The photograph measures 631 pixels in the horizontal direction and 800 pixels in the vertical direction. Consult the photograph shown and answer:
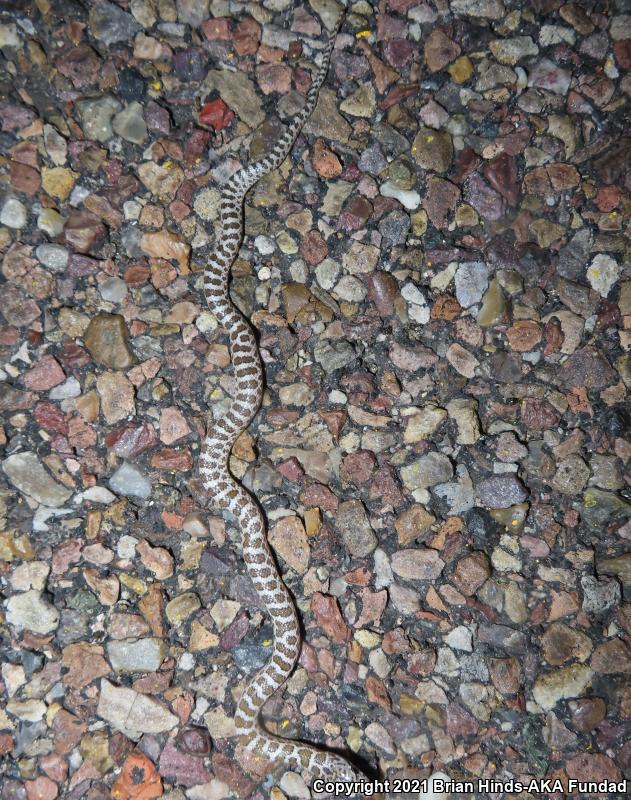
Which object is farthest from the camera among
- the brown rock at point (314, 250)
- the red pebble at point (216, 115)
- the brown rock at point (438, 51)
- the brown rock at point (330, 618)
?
the brown rock at point (438, 51)

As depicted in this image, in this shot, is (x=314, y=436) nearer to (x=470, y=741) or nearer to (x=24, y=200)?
(x=470, y=741)

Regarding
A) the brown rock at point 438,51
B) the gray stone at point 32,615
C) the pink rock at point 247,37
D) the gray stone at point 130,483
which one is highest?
the brown rock at point 438,51

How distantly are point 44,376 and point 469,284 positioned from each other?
3194 mm

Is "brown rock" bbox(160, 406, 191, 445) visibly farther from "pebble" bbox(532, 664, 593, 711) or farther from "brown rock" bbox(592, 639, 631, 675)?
"brown rock" bbox(592, 639, 631, 675)

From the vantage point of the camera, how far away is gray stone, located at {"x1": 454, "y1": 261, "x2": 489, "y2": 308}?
4.46 metres

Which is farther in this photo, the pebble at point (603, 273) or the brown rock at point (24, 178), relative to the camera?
the pebble at point (603, 273)

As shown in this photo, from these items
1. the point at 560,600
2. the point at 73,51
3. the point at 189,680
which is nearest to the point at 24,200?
the point at 73,51

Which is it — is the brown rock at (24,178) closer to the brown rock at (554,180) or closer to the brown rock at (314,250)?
the brown rock at (314,250)

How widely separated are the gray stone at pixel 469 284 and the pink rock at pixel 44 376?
2992mm

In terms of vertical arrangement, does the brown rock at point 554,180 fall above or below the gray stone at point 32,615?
above

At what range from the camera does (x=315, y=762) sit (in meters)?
3.68

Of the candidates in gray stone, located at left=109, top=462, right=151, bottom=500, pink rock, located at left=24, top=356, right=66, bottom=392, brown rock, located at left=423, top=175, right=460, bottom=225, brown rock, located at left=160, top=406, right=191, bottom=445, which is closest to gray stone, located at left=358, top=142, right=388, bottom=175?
brown rock, located at left=423, top=175, right=460, bottom=225

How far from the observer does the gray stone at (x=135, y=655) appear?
3781 mm

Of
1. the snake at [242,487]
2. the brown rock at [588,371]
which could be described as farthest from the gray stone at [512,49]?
the brown rock at [588,371]
